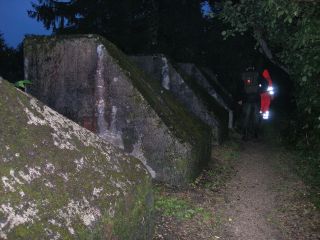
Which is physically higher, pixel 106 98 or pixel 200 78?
pixel 200 78

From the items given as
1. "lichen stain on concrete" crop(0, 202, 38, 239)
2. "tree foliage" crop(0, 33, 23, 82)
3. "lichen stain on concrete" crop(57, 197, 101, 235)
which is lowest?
"lichen stain on concrete" crop(57, 197, 101, 235)

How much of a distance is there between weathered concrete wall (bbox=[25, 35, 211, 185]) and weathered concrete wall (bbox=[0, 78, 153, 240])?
306 cm

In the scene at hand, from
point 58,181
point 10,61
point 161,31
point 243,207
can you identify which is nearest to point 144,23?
point 161,31

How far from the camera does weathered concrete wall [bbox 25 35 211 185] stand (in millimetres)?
7000

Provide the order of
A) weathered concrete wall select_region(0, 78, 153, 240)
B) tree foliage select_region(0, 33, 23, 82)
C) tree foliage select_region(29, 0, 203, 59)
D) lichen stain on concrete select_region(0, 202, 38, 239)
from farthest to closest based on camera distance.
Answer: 1. tree foliage select_region(0, 33, 23, 82)
2. tree foliage select_region(29, 0, 203, 59)
3. weathered concrete wall select_region(0, 78, 153, 240)
4. lichen stain on concrete select_region(0, 202, 38, 239)

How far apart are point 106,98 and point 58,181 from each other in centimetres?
403

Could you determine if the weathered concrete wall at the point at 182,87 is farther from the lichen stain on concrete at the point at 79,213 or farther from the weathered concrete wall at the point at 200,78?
the lichen stain on concrete at the point at 79,213

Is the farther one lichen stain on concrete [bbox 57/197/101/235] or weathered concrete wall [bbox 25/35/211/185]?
weathered concrete wall [bbox 25/35/211/185]

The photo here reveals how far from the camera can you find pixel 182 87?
12.0 metres

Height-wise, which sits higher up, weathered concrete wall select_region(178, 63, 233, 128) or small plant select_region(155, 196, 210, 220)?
weathered concrete wall select_region(178, 63, 233, 128)

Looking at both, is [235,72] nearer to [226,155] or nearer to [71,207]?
[226,155]

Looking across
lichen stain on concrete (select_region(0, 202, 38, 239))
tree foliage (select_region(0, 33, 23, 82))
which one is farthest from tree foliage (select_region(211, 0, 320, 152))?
tree foliage (select_region(0, 33, 23, 82))

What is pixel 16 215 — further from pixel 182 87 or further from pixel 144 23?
pixel 144 23

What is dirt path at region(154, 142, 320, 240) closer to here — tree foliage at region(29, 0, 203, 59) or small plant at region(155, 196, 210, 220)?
small plant at region(155, 196, 210, 220)
